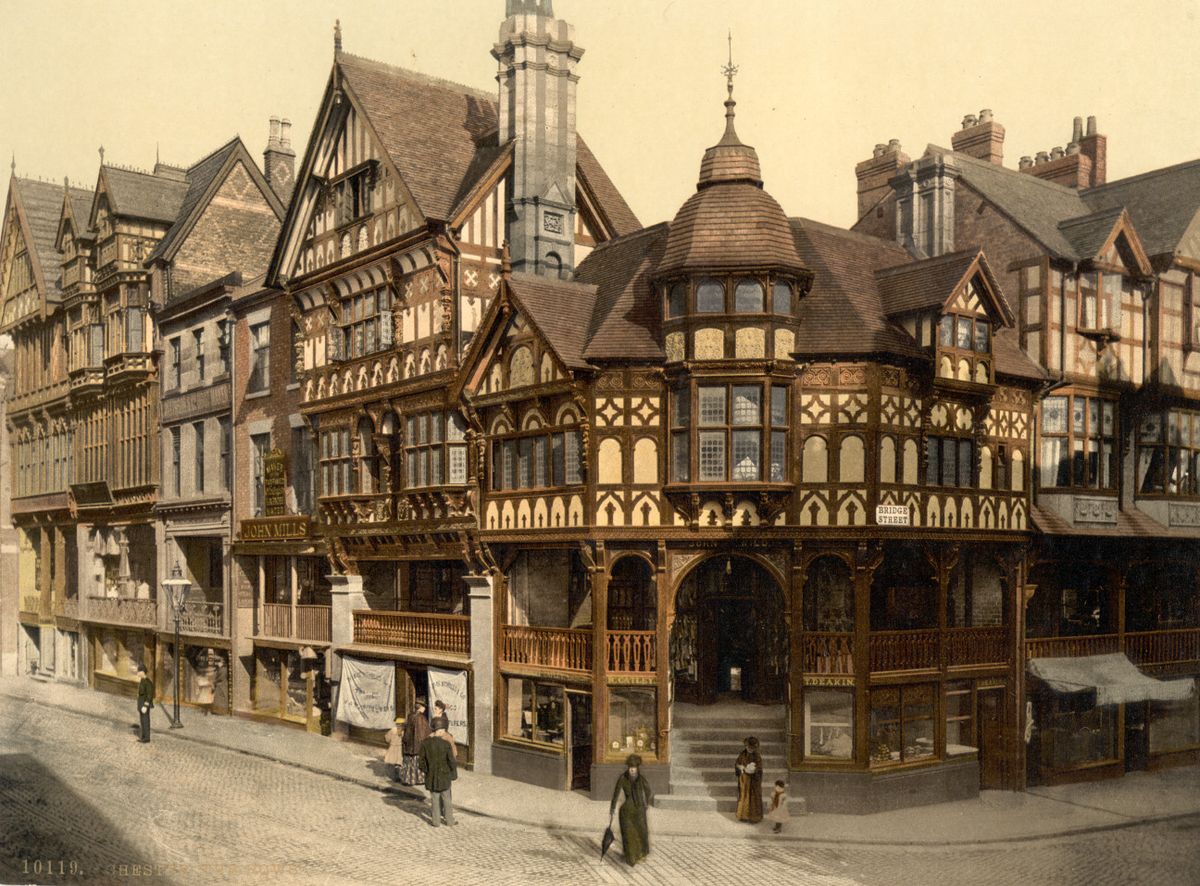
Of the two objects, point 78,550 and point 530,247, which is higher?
point 530,247

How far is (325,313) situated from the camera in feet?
96.2

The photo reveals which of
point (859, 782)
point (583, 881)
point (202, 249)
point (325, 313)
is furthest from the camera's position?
point (202, 249)

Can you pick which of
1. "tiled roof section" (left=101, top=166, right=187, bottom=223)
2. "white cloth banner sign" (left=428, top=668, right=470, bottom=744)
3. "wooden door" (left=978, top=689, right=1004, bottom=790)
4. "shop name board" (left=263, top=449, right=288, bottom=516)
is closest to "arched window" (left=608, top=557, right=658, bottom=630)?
"white cloth banner sign" (left=428, top=668, right=470, bottom=744)

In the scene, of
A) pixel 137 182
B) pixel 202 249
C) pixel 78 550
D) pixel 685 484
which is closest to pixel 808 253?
pixel 685 484

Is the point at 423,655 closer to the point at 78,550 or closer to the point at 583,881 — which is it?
the point at 583,881

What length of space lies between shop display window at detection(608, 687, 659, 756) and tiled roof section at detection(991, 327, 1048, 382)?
352 inches

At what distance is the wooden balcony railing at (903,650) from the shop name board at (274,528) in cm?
1441

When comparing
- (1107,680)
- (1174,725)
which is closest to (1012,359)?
(1107,680)

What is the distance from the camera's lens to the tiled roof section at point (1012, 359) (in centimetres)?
2358

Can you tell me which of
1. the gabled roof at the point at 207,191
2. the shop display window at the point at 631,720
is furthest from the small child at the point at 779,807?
the gabled roof at the point at 207,191

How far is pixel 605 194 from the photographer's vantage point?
92.4ft

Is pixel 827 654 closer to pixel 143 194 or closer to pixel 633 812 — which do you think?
pixel 633 812

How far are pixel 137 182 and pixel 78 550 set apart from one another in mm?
12193

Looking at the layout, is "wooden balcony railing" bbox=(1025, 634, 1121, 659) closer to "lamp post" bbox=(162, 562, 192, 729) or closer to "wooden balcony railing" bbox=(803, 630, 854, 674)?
"wooden balcony railing" bbox=(803, 630, 854, 674)
